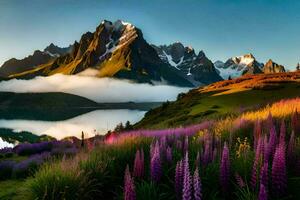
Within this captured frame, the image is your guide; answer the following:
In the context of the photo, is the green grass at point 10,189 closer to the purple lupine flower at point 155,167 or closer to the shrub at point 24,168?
the shrub at point 24,168

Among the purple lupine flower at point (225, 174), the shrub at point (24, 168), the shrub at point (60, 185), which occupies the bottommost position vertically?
the shrub at point (24, 168)

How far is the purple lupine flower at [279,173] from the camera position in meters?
6.98

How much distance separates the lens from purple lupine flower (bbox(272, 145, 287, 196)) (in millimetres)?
6984

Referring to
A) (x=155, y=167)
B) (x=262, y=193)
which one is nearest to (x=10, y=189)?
(x=155, y=167)

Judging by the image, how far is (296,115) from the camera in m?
12.0

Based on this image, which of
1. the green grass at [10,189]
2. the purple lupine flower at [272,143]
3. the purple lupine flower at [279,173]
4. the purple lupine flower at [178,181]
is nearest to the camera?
the purple lupine flower at [279,173]

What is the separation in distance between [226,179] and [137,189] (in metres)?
1.79

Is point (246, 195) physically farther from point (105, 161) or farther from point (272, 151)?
point (105, 161)

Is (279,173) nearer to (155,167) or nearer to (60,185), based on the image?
(155,167)

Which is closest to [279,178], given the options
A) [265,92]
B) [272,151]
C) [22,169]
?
[272,151]

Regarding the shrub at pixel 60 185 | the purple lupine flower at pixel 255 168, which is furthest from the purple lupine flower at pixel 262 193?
the shrub at pixel 60 185

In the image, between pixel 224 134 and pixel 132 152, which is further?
pixel 224 134

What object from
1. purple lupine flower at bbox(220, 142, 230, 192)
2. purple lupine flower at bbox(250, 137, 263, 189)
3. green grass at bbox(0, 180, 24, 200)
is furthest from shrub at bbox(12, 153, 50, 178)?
purple lupine flower at bbox(250, 137, 263, 189)

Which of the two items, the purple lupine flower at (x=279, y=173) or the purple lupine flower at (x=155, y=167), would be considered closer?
the purple lupine flower at (x=279, y=173)
